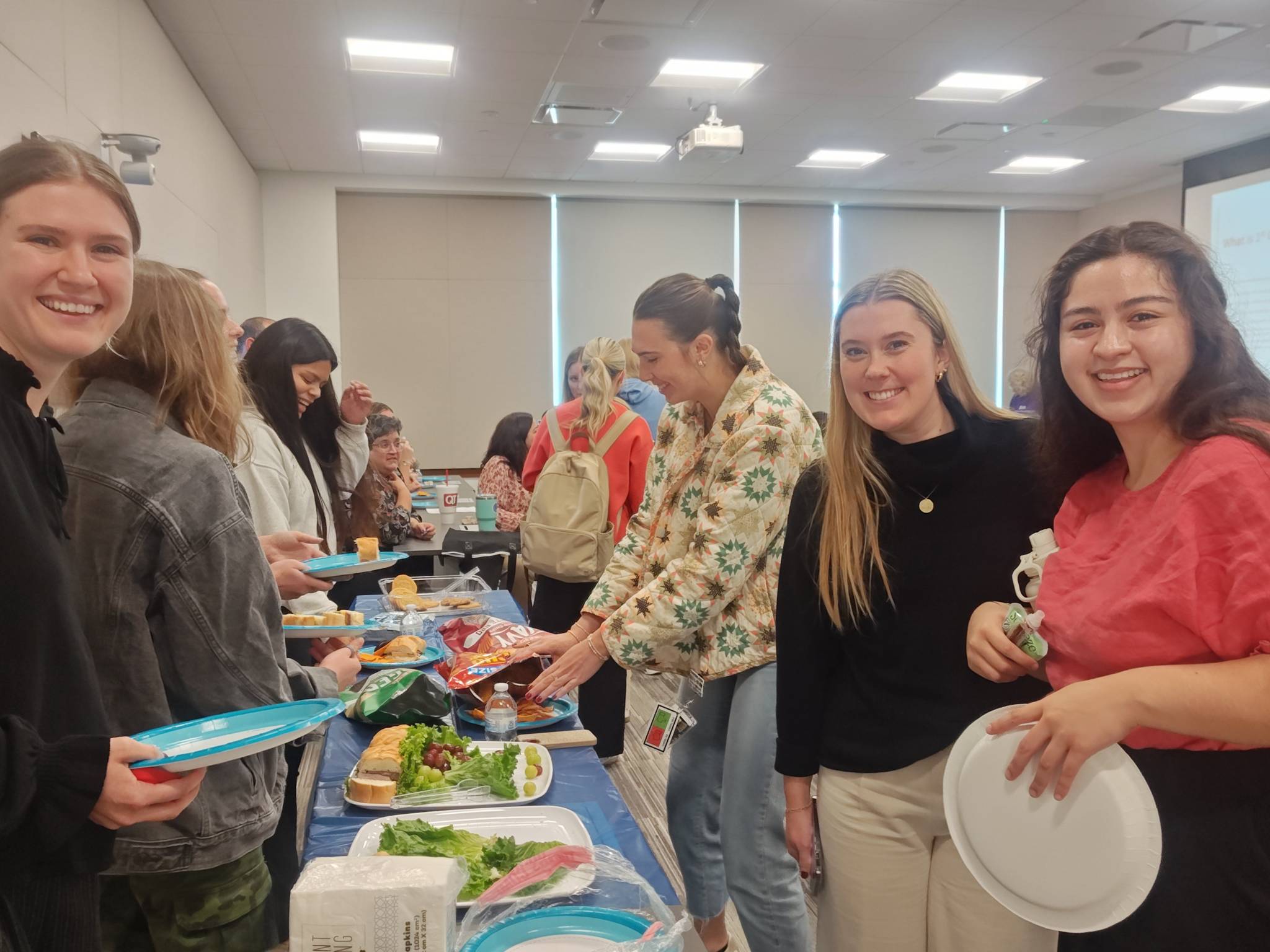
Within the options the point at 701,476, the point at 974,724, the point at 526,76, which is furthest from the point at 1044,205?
the point at 974,724

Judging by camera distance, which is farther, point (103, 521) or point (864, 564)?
point (864, 564)

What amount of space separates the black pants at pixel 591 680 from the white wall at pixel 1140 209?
7.22 metres


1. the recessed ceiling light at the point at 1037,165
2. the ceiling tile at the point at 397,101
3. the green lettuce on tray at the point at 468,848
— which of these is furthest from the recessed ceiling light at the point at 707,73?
the green lettuce on tray at the point at 468,848

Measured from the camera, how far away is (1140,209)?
30.6ft

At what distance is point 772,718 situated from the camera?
1.80m

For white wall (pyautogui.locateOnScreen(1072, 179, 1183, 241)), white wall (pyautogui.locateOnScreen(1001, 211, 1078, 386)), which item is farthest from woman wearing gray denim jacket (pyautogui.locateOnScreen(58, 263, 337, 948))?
white wall (pyautogui.locateOnScreen(1001, 211, 1078, 386))

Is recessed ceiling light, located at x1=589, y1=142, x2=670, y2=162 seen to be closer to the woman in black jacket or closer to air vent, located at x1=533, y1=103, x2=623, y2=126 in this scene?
air vent, located at x1=533, y1=103, x2=623, y2=126

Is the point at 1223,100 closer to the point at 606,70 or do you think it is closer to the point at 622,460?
the point at 606,70

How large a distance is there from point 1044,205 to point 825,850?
32.6 feet

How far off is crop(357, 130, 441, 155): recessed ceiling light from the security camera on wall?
345 centimetres

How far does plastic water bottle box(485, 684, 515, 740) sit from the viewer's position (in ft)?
5.81

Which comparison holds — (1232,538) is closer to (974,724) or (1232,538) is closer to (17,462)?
(974,724)

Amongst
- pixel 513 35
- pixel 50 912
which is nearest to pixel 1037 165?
pixel 513 35

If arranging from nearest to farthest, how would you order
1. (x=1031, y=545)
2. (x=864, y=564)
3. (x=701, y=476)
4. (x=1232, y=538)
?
(x=1232, y=538)
(x=1031, y=545)
(x=864, y=564)
(x=701, y=476)
